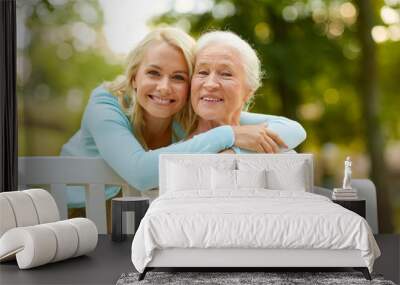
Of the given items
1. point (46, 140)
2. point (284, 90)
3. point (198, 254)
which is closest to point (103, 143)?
point (46, 140)

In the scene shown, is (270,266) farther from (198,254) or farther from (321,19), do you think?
(321,19)

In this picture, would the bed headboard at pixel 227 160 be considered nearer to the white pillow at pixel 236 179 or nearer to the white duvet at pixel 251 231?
the white pillow at pixel 236 179

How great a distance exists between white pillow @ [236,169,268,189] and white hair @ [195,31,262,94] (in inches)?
42.3

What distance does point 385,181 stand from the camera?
6637 millimetres

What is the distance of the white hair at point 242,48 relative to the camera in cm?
625

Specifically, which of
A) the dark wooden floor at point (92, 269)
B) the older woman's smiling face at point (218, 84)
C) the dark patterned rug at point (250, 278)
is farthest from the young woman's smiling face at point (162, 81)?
the dark patterned rug at point (250, 278)

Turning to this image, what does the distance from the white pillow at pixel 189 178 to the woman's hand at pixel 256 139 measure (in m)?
0.60

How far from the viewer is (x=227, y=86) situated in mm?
6090

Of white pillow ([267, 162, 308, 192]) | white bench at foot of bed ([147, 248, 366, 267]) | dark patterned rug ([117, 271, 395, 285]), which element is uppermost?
white pillow ([267, 162, 308, 192])

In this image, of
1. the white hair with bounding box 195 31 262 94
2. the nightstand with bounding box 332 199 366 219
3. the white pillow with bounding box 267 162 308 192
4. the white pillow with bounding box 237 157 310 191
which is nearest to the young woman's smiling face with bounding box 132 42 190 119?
the white hair with bounding box 195 31 262 94

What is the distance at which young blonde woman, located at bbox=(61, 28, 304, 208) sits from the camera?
20.0ft

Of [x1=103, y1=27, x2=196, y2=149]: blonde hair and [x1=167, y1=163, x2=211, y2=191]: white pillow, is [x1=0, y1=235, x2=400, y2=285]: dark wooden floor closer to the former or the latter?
[x1=167, y1=163, x2=211, y2=191]: white pillow

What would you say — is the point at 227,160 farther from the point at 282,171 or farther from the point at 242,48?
the point at 242,48

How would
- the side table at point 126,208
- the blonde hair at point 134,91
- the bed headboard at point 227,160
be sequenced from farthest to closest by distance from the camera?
the blonde hair at point 134,91 → the bed headboard at point 227,160 → the side table at point 126,208
